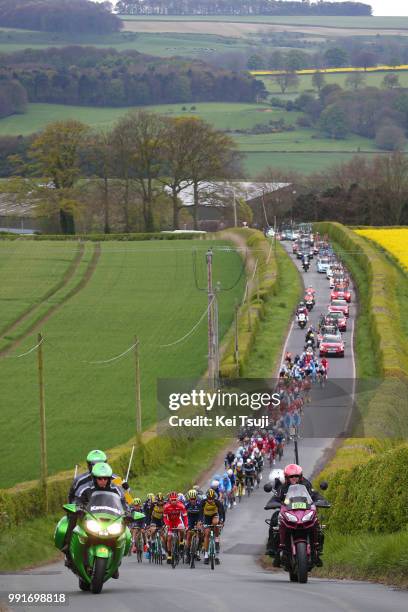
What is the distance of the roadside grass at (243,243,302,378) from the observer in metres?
61.6

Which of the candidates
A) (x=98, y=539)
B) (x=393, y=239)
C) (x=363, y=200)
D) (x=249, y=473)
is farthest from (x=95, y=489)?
(x=363, y=200)

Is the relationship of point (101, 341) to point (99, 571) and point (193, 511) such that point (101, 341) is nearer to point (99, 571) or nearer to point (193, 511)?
point (193, 511)

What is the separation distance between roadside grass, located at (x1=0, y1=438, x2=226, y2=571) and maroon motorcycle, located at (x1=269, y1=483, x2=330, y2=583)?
8464mm

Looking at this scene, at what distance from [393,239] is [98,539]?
103843 millimetres

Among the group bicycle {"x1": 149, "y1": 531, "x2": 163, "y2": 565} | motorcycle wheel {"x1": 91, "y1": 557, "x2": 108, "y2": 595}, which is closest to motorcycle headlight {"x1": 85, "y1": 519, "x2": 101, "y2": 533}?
motorcycle wheel {"x1": 91, "y1": 557, "x2": 108, "y2": 595}

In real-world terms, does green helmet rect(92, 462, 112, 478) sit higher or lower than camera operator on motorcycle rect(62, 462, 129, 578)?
higher

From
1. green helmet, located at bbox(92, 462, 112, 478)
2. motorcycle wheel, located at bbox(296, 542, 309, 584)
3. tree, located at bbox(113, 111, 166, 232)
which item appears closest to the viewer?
green helmet, located at bbox(92, 462, 112, 478)

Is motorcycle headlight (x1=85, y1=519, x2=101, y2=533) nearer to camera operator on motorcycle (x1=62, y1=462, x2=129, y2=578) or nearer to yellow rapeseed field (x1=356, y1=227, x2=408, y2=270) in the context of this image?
camera operator on motorcycle (x1=62, y1=462, x2=129, y2=578)

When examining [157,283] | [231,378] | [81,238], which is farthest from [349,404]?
[81,238]

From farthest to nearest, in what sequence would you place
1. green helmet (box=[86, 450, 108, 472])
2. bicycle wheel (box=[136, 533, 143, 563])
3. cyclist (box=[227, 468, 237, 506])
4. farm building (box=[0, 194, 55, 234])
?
farm building (box=[0, 194, 55, 234]) < cyclist (box=[227, 468, 237, 506]) < bicycle wheel (box=[136, 533, 143, 563]) < green helmet (box=[86, 450, 108, 472])

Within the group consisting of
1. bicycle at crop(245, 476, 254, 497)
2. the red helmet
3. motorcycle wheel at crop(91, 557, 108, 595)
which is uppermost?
the red helmet

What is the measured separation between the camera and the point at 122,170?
143750mm

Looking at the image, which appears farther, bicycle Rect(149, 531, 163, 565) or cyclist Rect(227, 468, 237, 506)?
cyclist Rect(227, 468, 237, 506)

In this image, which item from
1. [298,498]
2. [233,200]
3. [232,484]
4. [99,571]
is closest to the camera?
[99,571]
